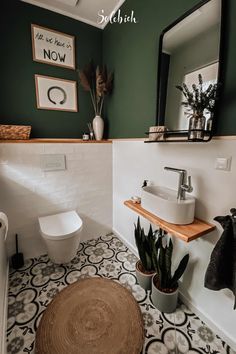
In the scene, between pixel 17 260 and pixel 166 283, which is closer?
Answer: pixel 166 283

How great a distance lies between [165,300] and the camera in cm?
119

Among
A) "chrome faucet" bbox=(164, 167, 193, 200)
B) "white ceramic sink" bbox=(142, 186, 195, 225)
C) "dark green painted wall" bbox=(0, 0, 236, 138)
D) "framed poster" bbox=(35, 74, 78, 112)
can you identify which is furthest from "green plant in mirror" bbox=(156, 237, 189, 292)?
"framed poster" bbox=(35, 74, 78, 112)

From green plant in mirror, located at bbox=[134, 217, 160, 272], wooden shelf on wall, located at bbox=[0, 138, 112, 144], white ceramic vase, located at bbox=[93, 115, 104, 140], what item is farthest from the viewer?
→ white ceramic vase, located at bbox=[93, 115, 104, 140]

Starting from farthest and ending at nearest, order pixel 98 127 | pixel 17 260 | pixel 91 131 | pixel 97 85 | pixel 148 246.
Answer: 1. pixel 91 131
2. pixel 98 127
3. pixel 97 85
4. pixel 17 260
5. pixel 148 246

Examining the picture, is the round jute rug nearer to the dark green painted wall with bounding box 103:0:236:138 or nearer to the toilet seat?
the toilet seat

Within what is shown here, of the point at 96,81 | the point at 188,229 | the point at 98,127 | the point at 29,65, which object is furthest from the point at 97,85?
the point at 188,229

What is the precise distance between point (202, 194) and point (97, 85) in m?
1.56

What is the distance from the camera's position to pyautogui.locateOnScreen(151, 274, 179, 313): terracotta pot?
1.19 metres

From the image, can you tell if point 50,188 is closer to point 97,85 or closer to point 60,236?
point 60,236

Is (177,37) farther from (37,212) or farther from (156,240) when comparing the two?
(37,212)

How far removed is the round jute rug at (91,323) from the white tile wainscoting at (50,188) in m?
0.74

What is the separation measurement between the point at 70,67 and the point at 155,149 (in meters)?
1.41

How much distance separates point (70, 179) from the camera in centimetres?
187

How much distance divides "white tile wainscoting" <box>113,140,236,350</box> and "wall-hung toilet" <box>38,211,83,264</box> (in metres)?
0.77
